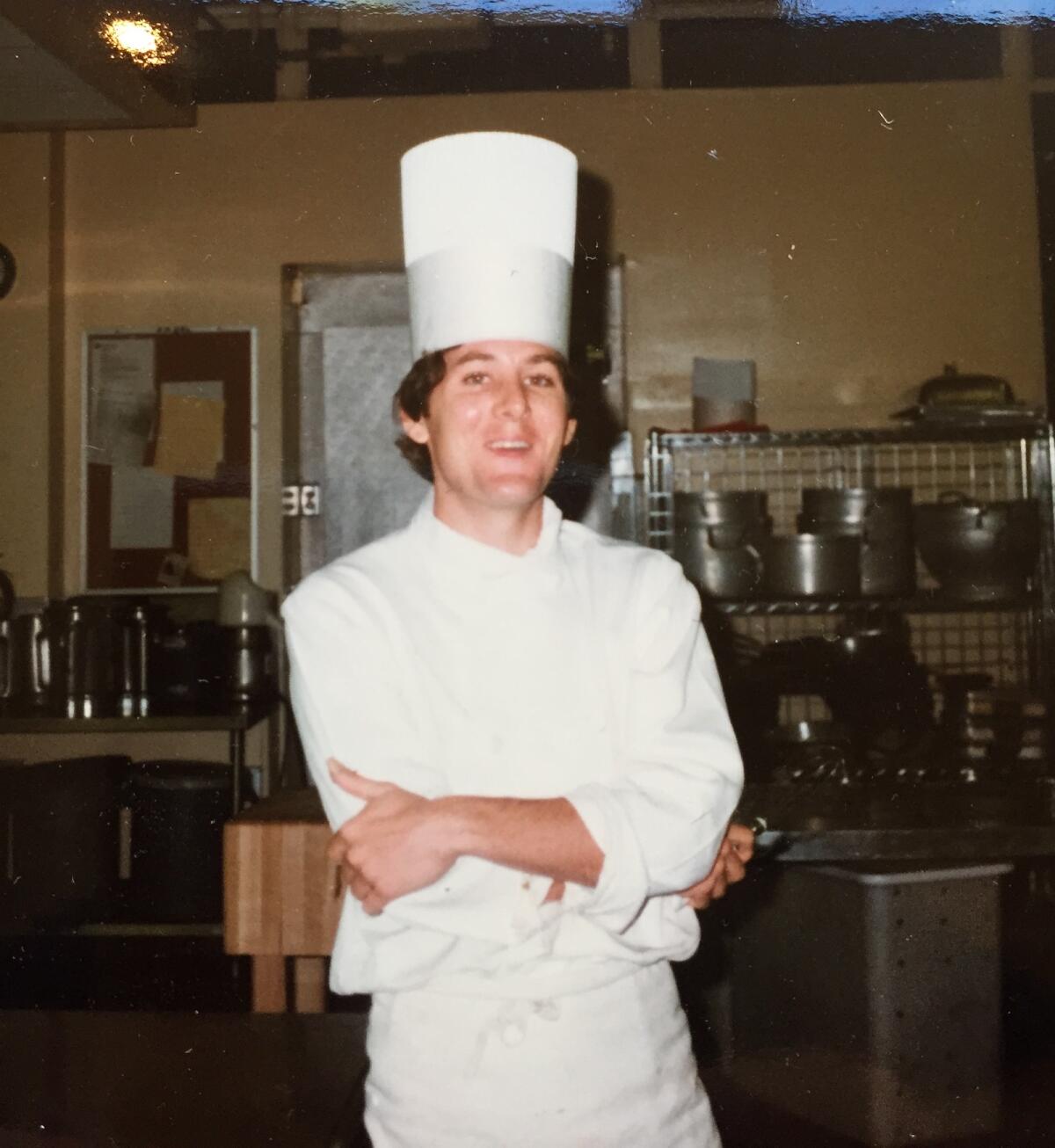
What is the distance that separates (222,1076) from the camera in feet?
3.86

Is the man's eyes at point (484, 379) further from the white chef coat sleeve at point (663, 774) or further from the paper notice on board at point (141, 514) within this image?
the paper notice on board at point (141, 514)

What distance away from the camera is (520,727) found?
1021 millimetres

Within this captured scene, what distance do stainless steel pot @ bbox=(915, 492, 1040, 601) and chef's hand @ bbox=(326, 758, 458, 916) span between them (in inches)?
84.8

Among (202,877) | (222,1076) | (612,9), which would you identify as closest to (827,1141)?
(222,1076)

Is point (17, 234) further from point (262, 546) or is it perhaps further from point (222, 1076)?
point (222, 1076)

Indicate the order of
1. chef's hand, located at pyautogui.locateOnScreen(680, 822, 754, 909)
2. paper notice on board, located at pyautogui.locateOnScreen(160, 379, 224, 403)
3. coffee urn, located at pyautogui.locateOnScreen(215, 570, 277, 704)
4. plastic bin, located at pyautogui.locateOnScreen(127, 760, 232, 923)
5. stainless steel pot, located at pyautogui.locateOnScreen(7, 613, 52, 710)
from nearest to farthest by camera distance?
chef's hand, located at pyautogui.locateOnScreen(680, 822, 754, 909) → plastic bin, located at pyautogui.locateOnScreen(127, 760, 232, 923) → stainless steel pot, located at pyautogui.locateOnScreen(7, 613, 52, 710) → coffee urn, located at pyautogui.locateOnScreen(215, 570, 277, 704) → paper notice on board, located at pyautogui.locateOnScreen(160, 379, 224, 403)

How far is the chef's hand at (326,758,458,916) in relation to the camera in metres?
0.92

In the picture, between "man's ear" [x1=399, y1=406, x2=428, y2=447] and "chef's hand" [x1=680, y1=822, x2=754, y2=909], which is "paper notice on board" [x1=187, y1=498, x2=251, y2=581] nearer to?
"man's ear" [x1=399, y1=406, x2=428, y2=447]

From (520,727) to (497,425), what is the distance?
0.28 meters

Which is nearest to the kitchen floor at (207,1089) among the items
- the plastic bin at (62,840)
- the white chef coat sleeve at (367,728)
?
the white chef coat sleeve at (367,728)

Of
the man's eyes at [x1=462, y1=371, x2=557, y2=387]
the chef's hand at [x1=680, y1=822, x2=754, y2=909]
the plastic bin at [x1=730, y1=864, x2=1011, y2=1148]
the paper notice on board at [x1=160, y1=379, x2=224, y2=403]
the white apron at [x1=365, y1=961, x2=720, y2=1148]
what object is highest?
the paper notice on board at [x1=160, y1=379, x2=224, y2=403]

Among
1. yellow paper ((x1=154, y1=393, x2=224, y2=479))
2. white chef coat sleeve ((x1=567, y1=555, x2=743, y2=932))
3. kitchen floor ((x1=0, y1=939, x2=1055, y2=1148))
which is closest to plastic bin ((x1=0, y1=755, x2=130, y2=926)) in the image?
yellow paper ((x1=154, y1=393, x2=224, y2=479))

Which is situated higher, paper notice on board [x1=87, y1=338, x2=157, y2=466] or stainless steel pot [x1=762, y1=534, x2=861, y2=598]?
paper notice on board [x1=87, y1=338, x2=157, y2=466]

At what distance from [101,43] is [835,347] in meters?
2.27
